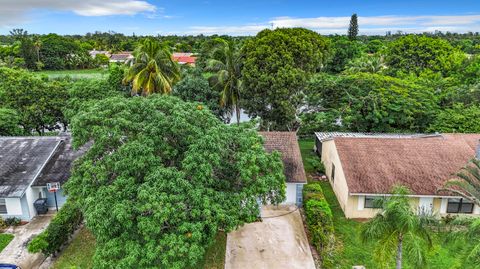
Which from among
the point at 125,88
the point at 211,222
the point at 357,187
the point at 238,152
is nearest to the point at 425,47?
the point at 357,187

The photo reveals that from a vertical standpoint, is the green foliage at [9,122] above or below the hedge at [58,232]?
above

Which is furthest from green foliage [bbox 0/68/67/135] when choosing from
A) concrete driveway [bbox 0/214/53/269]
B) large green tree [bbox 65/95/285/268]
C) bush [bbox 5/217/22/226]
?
large green tree [bbox 65/95/285/268]

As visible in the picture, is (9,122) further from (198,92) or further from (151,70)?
(198,92)

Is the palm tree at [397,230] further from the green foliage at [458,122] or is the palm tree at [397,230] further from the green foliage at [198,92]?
the green foliage at [198,92]

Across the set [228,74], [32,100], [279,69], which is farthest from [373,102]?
[32,100]

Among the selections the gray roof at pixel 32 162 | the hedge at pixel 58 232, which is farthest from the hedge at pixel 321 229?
the gray roof at pixel 32 162

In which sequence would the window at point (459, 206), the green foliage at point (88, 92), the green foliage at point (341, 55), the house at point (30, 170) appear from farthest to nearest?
the green foliage at point (341, 55)
the green foliage at point (88, 92)
the window at point (459, 206)
the house at point (30, 170)

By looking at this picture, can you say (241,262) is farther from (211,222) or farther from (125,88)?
(125,88)
